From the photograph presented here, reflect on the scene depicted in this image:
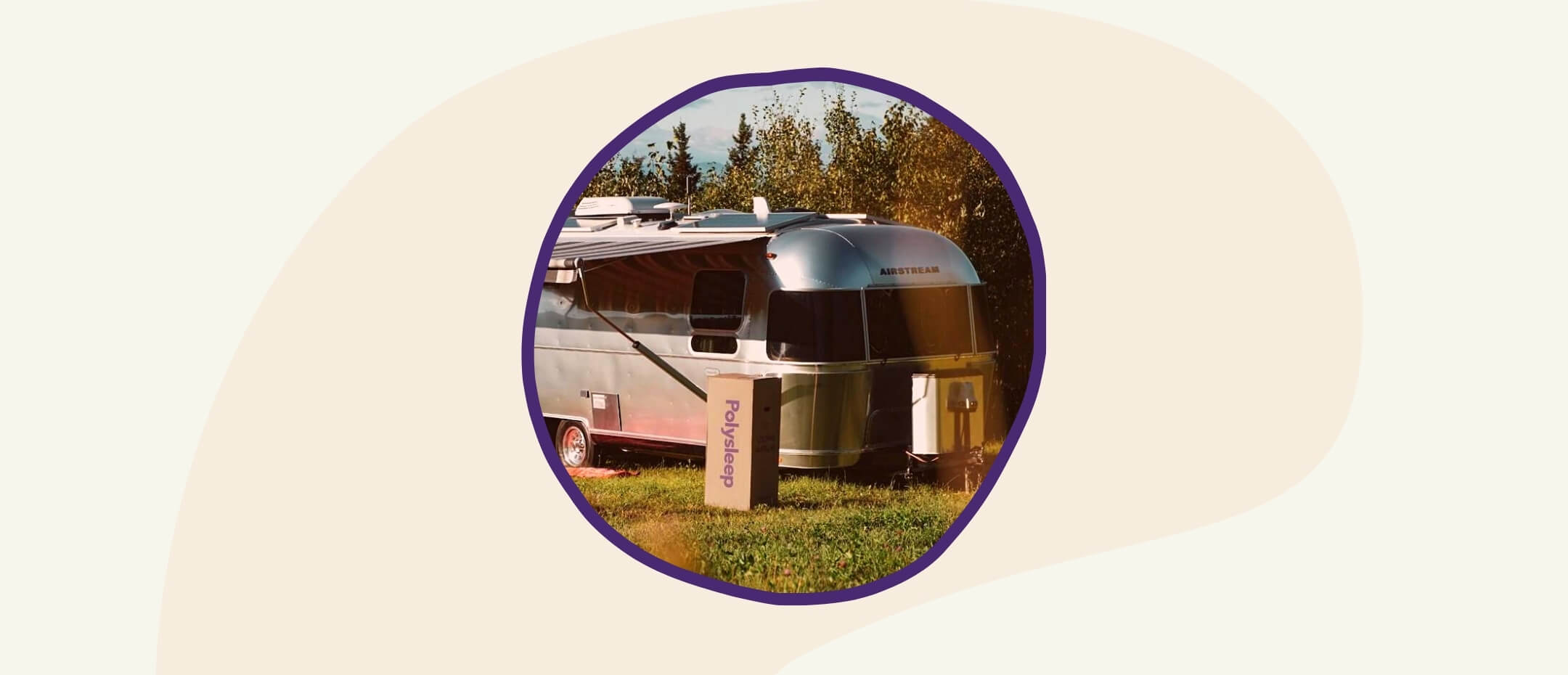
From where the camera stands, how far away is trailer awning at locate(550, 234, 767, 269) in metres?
9.43

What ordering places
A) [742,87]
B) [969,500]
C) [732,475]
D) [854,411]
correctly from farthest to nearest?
1. [854,411]
2. [732,475]
3. [969,500]
4. [742,87]

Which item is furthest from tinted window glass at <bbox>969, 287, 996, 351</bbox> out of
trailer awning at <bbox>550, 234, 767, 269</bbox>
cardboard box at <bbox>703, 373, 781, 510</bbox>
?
cardboard box at <bbox>703, 373, 781, 510</bbox>

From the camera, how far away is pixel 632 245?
959cm

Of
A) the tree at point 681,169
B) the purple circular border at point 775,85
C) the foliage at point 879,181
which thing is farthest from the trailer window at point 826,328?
the purple circular border at point 775,85

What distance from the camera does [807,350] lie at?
9539 mm

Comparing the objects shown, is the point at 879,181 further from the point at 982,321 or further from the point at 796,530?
the point at 796,530

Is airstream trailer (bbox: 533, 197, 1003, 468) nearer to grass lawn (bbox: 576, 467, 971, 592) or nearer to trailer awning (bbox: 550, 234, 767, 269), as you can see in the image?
trailer awning (bbox: 550, 234, 767, 269)

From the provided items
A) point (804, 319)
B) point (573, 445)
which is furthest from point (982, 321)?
point (573, 445)

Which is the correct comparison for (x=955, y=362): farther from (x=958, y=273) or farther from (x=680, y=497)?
(x=680, y=497)

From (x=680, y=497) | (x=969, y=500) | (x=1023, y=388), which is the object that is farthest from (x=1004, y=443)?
(x=680, y=497)

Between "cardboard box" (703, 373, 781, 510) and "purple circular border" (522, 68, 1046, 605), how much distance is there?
111 centimetres

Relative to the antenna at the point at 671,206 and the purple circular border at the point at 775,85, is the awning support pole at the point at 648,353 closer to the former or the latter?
the antenna at the point at 671,206

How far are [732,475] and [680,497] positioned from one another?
0.74 meters

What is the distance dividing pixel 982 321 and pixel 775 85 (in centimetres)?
292
